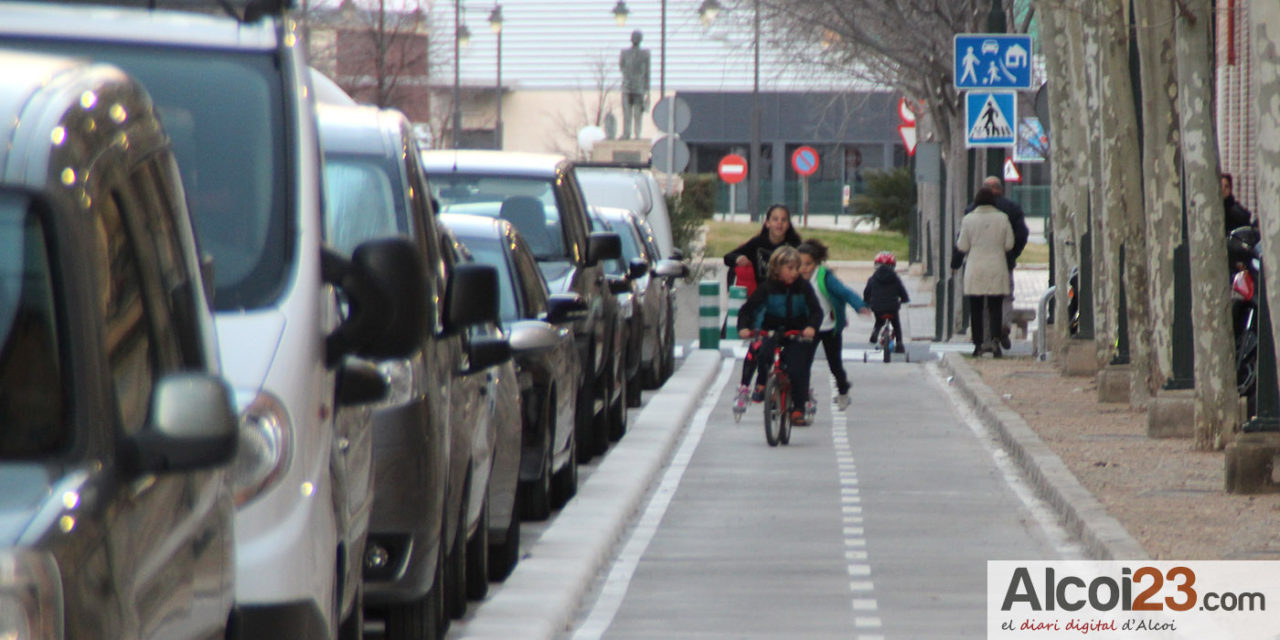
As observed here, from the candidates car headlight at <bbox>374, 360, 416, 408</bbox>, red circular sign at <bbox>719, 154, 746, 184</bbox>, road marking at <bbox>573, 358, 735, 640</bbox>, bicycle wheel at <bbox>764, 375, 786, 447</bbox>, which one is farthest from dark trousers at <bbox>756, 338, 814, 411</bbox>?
red circular sign at <bbox>719, 154, 746, 184</bbox>

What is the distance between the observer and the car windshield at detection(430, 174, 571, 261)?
13.8m

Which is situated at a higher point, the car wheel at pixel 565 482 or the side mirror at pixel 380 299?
the side mirror at pixel 380 299

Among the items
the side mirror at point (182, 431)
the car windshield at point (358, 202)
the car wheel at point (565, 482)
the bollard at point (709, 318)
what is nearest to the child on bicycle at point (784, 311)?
the car wheel at point (565, 482)

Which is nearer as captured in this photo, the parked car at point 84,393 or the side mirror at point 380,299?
the parked car at point 84,393

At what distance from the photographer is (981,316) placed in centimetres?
2422

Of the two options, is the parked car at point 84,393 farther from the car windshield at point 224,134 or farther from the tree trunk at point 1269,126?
the tree trunk at point 1269,126

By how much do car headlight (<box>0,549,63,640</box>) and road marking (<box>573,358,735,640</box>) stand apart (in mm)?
5448

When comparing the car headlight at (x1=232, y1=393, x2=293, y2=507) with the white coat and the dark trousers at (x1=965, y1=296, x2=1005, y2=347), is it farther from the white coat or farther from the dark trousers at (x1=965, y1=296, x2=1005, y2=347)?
the dark trousers at (x1=965, y1=296, x2=1005, y2=347)

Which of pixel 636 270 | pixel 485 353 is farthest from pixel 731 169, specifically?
pixel 485 353

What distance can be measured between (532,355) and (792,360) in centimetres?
603

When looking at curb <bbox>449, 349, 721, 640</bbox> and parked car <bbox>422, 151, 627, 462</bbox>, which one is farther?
parked car <bbox>422, 151, 627, 462</bbox>

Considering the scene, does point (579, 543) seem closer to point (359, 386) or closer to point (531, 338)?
point (531, 338)

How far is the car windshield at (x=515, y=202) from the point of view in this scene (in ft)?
45.3

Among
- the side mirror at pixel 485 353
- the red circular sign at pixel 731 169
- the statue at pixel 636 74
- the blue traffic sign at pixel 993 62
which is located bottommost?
the side mirror at pixel 485 353
